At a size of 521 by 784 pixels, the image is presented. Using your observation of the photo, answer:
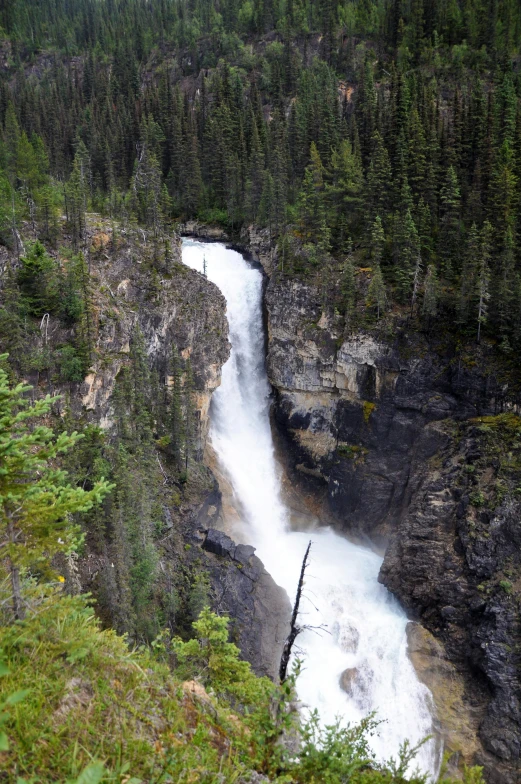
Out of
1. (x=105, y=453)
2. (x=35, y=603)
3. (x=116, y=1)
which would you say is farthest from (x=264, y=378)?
(x=116, y=1)

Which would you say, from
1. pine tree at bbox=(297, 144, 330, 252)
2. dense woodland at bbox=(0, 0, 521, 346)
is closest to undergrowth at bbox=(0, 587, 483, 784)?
dense woodland at bbox=(0, 0, 521, 346)

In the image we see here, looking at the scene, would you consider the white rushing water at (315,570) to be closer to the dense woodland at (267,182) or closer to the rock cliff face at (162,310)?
the rock cliff face at (162,310)

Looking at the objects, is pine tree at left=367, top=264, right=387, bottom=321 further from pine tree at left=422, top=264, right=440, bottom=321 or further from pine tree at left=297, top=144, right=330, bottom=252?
pine tree at left=297, top=144, right=330, bottom=252

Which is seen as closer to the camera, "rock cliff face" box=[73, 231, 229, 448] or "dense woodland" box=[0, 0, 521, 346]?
"rock cliff face" box=[73, 231, 229, 448]

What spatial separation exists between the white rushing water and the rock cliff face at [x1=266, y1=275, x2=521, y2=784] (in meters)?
1.72

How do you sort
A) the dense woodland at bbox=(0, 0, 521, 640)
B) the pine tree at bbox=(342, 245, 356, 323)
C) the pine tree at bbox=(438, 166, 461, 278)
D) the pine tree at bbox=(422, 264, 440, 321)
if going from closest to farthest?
the dense woodland at bbox=(0, 0, 521, 640) < the pine tree at bbox=(422, 264, 440, 321) < the pine tree at bbox=(342, 245, 356, 323) < the pine tree at bbox=(438, 166, 461, 278)

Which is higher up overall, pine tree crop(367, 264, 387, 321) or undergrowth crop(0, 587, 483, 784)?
undergrowth crop(0, 587, 483, 784)

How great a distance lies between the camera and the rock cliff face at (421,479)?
3056cm

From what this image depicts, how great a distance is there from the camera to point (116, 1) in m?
140

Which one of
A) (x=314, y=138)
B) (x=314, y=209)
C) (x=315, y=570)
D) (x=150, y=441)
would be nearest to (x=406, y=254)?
(x=314, y=209)

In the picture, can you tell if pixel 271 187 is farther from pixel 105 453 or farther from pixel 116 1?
pixel 116 1

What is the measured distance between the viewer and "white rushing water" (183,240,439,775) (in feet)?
99.6

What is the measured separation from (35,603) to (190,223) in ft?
218

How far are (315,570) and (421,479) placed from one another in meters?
11.1
